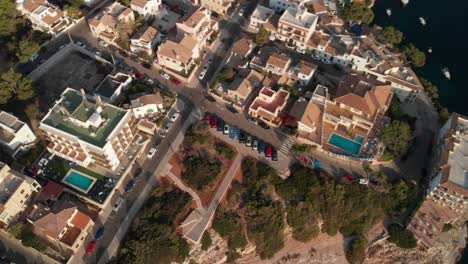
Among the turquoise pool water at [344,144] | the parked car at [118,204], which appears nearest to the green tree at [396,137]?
the turquoise pool water at [344,144]

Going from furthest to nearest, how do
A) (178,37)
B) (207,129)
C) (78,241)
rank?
(178,37), (207,129), (78,241)

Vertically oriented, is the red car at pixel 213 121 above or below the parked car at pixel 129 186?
above

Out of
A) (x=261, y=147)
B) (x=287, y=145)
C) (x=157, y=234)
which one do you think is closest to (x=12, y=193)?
(x=157, y=234)

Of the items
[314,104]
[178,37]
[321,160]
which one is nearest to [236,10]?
[178,37]

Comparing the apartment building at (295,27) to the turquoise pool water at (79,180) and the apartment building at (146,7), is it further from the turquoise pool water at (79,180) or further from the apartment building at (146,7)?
the turquoise pool water at (79,180)

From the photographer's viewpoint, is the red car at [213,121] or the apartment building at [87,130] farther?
the red car at [213,121]

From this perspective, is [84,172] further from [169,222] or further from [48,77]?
[48,77]

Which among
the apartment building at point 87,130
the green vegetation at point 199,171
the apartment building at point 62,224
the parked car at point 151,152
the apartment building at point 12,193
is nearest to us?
the apartment building at point 62,224
